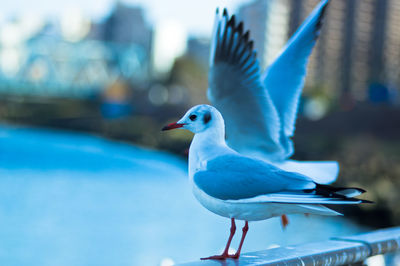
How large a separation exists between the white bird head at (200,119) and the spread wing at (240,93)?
0.33 meters

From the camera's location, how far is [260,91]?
1573 mm

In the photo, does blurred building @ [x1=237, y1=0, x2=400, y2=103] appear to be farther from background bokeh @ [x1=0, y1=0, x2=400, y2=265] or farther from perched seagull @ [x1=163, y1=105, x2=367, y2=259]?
perched seagull @ [x1=163, y1=105, x2=367, y2=259]

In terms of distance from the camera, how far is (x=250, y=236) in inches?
228

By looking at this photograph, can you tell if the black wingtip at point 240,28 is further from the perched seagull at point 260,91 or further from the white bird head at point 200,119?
the white bird head at point 200,119

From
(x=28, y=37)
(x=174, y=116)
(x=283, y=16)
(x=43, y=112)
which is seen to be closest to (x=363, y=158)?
(x=283, y=16)

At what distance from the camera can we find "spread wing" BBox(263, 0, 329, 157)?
5.71ft

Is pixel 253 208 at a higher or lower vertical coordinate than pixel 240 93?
lower

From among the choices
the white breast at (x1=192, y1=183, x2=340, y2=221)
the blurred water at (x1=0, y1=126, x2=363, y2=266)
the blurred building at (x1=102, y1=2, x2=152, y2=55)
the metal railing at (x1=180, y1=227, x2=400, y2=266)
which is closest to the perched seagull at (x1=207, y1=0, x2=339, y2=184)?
the metal railing at (x1=180, y1=227, x2=400, y2=266)

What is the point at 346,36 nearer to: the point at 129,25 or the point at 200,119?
the point at 200,119

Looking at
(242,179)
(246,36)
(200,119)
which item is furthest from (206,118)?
(246,36)

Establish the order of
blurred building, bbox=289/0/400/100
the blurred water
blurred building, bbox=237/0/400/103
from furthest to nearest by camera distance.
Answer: blurred building, bbox=289/0/400/100 → blurred building, bbox=237/0/400/103 → the blurred water

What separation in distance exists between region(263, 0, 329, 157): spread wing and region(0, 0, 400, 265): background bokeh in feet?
0.67

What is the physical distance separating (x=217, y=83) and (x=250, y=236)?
444cm

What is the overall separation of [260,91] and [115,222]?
6.02 m
